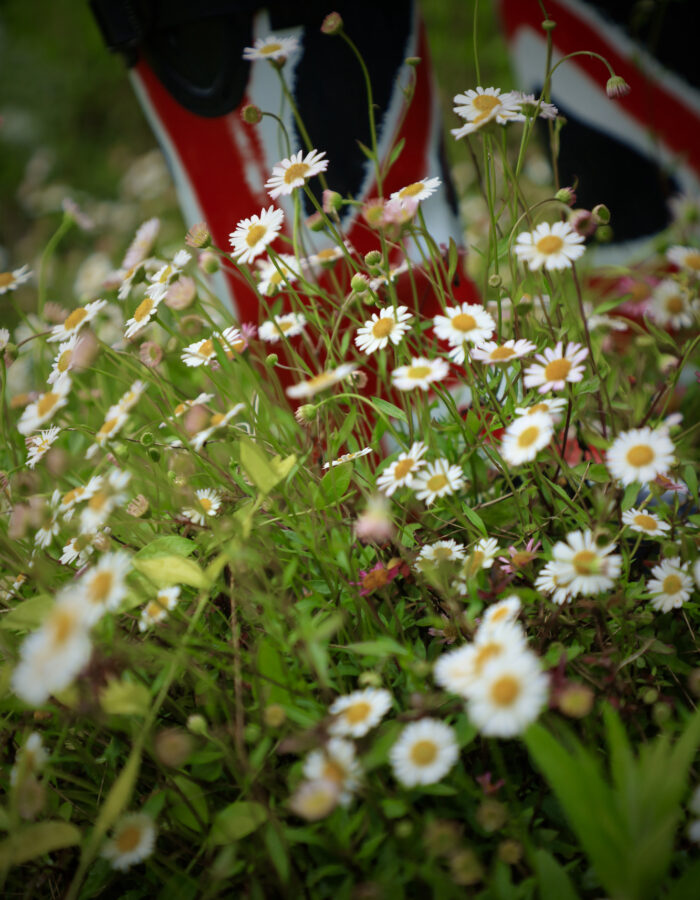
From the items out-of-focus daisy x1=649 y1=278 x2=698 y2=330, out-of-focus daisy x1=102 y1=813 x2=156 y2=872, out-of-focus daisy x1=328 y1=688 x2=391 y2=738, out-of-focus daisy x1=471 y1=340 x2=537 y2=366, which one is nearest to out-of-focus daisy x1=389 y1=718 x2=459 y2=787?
out-of-focus daisy x1=328 y1=688 x2=391 y2=738

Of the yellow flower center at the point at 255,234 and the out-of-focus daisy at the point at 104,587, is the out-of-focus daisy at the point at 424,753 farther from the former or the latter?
the yellow flower center at the point at 255,234

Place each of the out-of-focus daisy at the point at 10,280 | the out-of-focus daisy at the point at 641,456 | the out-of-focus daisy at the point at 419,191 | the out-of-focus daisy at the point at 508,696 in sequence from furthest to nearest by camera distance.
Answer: the out-of-focus daisy at the point at 10,280, the out-of-focus daisy at the point at 419,191, the out-of-focus daisy at the point at 641,456, the out-of-focus daisy at the point at 508,696

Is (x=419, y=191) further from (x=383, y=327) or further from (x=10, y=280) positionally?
(x=10, y=280)

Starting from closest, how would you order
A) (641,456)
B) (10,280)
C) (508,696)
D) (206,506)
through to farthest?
(508,696) → (641,456) → (206,506) → (10,280)

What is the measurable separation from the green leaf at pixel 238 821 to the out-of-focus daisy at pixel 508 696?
14 centimetres

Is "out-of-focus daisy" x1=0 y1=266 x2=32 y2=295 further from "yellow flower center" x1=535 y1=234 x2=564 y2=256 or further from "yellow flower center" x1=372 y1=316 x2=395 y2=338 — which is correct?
"yellow flower center" x1=535 y1=234 x2=564 y2=256

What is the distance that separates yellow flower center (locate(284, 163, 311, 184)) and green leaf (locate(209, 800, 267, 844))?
44 cm

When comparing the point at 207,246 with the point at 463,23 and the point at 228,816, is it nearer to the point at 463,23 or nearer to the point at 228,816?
the point at 228,816

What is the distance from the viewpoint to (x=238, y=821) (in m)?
0.38

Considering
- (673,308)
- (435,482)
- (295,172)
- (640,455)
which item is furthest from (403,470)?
(673,308)

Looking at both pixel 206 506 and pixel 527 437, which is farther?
pixel 206 506

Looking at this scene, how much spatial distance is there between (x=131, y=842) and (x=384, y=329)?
1.19ft

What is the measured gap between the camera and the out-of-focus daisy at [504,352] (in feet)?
1.54

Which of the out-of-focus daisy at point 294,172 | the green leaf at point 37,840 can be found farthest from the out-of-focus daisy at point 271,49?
the green leaf at point 37,840
